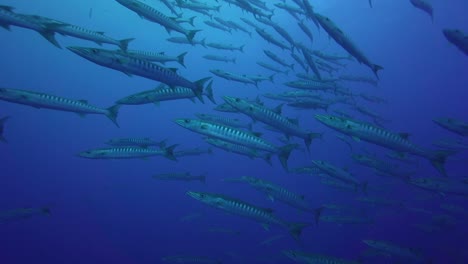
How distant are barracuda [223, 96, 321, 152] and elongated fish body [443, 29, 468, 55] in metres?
2.96

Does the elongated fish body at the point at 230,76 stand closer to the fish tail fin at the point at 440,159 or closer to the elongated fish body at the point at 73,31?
the elongated fish body at the point at 73,31

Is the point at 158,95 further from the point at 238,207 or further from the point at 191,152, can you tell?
the point at 191,152

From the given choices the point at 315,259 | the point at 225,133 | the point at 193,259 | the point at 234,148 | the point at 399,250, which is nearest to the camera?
the point at 225,133

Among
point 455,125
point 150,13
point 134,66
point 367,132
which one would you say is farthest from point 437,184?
point 150,13

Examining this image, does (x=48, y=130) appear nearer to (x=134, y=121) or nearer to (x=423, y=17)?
(x=134, y=121)

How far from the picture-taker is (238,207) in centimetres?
654

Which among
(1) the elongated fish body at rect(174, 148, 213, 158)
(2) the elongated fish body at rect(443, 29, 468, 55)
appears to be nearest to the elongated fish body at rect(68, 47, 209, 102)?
(2) the elongated fish body at rect(443, 29, 468, 55)

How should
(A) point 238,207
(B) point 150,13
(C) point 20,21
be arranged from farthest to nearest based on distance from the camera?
1. (B) point 150,13
2. (A) point 238,207
3. (C) point 20,21

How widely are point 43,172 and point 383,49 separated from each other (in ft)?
111

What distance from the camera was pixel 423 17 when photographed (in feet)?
113

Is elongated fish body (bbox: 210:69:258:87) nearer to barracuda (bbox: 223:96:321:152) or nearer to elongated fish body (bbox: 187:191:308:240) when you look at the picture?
barracuda (bbox: 223:96:321:152)

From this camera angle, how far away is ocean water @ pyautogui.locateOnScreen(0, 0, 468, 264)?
675 inches

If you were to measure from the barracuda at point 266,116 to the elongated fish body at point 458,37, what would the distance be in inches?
116

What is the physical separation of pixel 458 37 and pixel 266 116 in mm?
3503
